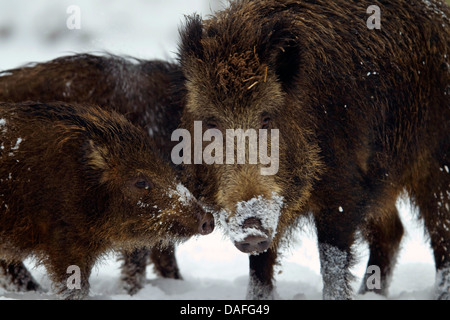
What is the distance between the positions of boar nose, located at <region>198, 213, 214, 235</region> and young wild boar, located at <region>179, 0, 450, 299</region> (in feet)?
0.43

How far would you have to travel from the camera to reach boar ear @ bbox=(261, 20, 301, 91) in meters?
4.96

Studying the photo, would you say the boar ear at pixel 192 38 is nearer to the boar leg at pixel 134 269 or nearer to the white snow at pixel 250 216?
the white snow at pixel 250 216

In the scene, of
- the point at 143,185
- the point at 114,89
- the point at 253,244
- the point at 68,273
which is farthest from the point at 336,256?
the point at 114,89

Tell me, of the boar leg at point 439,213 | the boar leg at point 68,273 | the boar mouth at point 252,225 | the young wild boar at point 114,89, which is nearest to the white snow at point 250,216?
the boar mouth at point 252,225

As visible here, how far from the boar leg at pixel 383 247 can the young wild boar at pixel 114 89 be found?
2.21 m

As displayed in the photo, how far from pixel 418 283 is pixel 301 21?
3411 mm

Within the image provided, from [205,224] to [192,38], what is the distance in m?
1.53

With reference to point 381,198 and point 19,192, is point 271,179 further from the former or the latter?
point 19,192

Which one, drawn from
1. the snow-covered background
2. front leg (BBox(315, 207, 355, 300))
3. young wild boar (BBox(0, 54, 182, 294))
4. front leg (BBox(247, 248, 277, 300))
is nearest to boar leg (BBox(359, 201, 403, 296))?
the snow-covered background

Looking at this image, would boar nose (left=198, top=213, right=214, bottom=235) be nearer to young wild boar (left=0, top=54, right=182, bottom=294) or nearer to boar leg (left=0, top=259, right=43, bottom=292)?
young wild boar (left=0, top=54, right=182, bottom=294)

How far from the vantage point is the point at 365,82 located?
5398 mm

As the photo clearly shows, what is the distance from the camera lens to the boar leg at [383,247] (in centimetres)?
678
